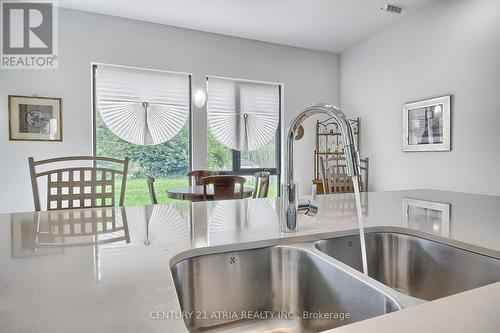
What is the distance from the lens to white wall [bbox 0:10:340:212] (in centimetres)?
339

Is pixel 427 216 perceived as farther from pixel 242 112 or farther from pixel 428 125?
pixel 242 112

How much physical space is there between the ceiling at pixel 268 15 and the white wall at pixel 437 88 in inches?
14.1

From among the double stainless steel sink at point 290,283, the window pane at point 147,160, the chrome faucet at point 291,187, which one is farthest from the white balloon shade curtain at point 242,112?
the double stainless steel sink at point 290,283

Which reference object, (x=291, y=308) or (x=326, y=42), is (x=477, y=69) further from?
(x=291, y=308)

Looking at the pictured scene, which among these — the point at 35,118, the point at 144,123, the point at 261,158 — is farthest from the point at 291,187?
the point at 261,158

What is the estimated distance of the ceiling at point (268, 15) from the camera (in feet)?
11.2

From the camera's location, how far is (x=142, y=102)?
3986 millimetres

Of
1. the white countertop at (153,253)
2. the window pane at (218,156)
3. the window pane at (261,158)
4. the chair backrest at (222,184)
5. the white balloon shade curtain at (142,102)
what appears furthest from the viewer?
the window pane at (261,158)

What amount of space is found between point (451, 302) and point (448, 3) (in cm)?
403

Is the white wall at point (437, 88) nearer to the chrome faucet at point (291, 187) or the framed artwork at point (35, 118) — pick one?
Answer: the chrome faucet at point (291, 187)

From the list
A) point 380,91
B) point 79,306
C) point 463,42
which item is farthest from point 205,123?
point 79,306

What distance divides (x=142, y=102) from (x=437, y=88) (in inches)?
144

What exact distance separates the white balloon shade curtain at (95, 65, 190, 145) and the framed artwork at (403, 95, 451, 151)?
2.96 meters

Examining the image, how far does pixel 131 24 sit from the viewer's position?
3838 mm
